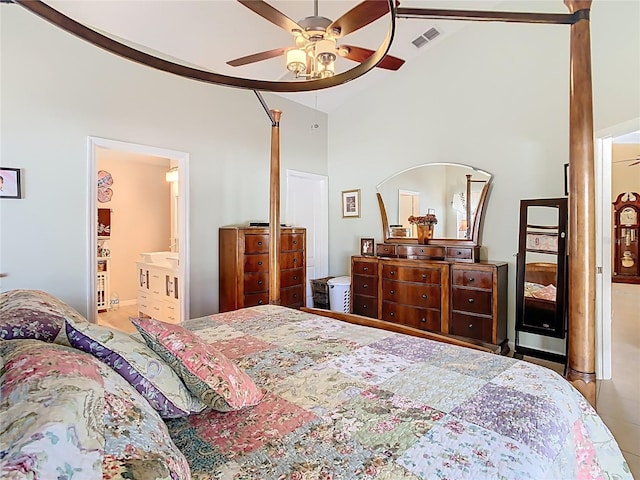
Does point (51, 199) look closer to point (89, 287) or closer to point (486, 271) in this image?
point (89, 287)

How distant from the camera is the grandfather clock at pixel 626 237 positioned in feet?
25.5

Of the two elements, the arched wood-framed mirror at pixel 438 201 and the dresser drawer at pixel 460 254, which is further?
the arched wood-framed mirror at pixel 438 201

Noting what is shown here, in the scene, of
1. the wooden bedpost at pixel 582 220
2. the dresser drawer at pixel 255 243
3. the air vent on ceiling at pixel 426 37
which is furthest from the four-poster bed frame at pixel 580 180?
the air vent on ceiling at pixel 426 37

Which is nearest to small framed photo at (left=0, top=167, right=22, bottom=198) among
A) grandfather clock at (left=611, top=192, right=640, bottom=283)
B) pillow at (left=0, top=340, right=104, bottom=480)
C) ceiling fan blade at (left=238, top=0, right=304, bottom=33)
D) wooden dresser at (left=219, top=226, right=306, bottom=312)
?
wooden dresser at (left=219, top=226, right=306, bottom=312)

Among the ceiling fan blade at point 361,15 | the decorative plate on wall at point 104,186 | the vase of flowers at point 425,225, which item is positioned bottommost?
the vase of flowers at point 425,225

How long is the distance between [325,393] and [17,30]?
3602 mm

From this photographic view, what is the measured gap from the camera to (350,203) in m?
5.21

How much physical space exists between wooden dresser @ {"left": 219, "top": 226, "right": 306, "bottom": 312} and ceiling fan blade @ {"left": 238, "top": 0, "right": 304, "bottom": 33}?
2117mm

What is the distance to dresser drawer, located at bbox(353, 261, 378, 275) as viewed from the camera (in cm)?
426

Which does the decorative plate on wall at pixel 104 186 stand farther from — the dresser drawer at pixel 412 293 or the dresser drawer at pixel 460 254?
the dresser drawer at pixel 460 254

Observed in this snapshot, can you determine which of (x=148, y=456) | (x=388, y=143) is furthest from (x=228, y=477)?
(x=388, y=143)

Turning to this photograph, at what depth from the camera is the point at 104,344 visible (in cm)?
97

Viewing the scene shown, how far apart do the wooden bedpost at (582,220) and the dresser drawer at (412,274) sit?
2.19 metres

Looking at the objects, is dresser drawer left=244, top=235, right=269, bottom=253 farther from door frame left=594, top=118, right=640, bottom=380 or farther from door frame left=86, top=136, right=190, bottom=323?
door frame left=594, top=118, right=640, bottom=380
